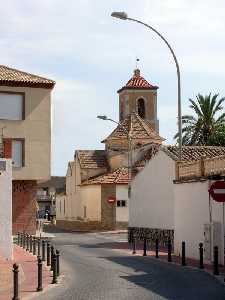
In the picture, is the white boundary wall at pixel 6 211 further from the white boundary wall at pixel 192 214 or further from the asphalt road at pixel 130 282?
the white boundary wall at pixel 192 214

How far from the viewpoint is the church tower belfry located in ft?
246

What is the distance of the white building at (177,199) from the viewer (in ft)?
84.9

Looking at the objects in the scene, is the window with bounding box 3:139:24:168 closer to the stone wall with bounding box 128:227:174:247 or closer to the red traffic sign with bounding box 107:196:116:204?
the stone wall with bounding box 128:227:174:247

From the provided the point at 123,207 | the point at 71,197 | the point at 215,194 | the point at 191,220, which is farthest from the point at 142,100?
the point at 215,194

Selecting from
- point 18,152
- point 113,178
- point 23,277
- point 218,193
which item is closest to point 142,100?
point 113,178

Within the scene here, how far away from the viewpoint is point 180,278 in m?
19.8

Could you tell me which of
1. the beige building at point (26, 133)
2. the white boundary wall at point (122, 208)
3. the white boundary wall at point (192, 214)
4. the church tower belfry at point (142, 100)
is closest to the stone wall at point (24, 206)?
the beige building at point (26, 133)

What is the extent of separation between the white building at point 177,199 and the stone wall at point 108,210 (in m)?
15.0

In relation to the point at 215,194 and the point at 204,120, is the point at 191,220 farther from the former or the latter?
the point at 204,120

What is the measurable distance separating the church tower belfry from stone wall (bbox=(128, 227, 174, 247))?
32872 mm

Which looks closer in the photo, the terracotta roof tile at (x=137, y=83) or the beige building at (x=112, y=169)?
the beige building at (x=112, y=169)

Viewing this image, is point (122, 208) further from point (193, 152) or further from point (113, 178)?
point (193, 152)

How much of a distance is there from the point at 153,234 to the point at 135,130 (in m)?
29.5

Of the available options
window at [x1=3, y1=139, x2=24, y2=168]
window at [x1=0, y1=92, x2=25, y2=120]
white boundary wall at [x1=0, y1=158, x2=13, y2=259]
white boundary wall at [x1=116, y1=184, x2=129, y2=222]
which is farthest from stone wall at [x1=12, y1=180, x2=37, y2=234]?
white boundary wall at [x1=0, y1=158, x2=13, y2=259]
